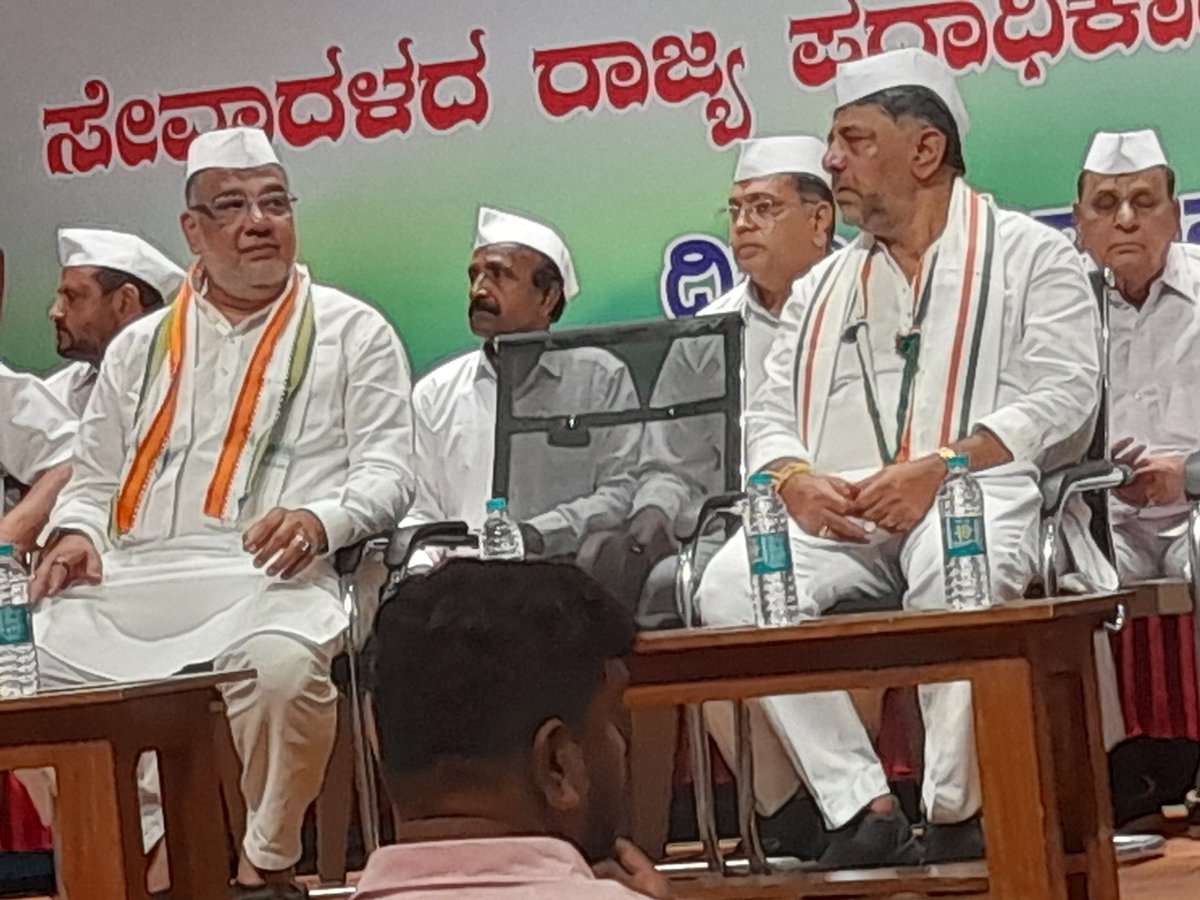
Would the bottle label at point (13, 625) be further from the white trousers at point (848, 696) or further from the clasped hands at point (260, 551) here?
the white trousers at point (848, 696)

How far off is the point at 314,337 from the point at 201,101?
56 cm

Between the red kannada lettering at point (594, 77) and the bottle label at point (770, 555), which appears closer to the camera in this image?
the bottle label at point (770, 555)

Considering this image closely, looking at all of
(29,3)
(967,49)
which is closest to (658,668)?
(967,49)

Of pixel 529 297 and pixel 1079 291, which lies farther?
pixel 529 297

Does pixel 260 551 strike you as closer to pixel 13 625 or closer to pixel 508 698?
pixel 13 625

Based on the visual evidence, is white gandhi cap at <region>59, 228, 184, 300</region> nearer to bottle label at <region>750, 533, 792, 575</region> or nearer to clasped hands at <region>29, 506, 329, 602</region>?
clasped hands at <region>29, 506, 329, 602</region>

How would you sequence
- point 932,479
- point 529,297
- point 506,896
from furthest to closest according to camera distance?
point 529,297
point 932,479
point 506,896

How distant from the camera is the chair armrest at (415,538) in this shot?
3.57 meters

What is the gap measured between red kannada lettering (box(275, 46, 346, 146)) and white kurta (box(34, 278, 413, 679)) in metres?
0.32

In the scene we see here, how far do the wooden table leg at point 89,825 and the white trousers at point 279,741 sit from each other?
1043 millimetres

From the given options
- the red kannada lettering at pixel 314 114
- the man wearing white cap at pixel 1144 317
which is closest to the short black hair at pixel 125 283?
the red kannada lettering at pixel 314 114

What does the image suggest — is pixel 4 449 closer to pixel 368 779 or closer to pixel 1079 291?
pixel 368 779

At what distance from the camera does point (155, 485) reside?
3.96 meters

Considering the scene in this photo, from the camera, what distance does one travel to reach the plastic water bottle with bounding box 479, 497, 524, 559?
3.68 metres
